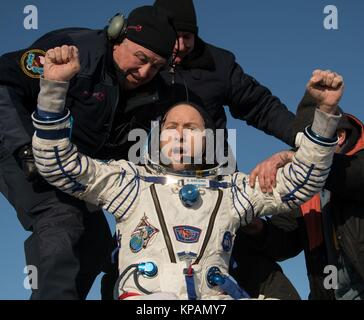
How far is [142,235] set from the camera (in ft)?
16.2

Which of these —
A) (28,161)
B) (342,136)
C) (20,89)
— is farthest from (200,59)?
(28,161)

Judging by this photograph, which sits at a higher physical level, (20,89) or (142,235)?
(20,89)

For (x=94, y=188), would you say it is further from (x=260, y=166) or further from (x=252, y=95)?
(x=252, y=95)

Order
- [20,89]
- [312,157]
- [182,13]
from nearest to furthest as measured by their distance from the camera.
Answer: [312,157], [20,89], [182,13]

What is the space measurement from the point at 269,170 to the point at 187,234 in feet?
2.50

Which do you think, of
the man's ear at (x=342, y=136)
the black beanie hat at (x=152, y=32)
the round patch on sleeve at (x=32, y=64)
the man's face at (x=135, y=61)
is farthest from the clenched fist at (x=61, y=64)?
the man's ear at (x=342, y=136)

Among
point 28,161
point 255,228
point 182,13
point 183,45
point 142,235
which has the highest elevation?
point 182,13

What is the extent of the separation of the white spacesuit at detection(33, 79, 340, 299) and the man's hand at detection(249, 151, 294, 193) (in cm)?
5

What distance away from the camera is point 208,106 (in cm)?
647

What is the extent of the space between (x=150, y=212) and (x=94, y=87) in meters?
1.11

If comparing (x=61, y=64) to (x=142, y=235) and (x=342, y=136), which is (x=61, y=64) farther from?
(x=342, y=136)

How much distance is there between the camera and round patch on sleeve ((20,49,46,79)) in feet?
17.6

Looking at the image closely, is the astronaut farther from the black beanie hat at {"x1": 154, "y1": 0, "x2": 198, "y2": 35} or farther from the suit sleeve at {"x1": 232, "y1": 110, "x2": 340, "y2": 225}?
the black beanie hat at {"x1": 154, "y1": 0, "x2": 198, "y2": 35}

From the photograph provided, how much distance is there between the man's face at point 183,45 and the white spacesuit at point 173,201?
5.48 ft
